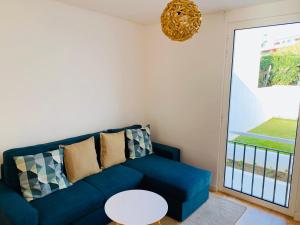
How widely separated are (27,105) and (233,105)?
8.52 feet

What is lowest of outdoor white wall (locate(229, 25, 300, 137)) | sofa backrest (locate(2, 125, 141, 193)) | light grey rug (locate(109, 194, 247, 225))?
light grey rug (locate(109, 194, 247, 225))

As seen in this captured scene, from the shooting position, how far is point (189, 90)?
3.33m

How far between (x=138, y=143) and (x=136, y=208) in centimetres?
134

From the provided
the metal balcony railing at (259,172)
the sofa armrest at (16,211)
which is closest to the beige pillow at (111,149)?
the sofa armrest at (16,211)

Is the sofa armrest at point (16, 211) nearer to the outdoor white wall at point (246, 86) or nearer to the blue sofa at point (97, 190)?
the blue sofa at point (97, 190)

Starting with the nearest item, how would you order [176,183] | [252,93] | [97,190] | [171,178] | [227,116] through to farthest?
[97,190] < [176,183] < [171,178] < [252,93] < [227,116]

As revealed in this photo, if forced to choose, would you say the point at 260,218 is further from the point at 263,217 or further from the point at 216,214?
the point at 216,214

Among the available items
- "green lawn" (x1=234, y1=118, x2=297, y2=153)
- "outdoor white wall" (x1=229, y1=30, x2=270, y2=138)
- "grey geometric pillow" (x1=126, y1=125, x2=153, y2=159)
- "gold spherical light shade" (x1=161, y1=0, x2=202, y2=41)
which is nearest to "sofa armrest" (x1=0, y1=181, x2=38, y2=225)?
"grey geometric pillow" (x1=126, y1=125, x2=153, y2=159)

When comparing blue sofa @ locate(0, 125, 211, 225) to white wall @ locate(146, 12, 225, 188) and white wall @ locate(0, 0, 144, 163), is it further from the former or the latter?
white wall @ locate(146, 12, 225, 188)

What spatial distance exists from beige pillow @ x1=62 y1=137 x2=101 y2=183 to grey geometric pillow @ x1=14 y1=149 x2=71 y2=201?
11cm

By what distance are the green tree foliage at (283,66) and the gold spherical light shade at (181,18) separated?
5.15ft

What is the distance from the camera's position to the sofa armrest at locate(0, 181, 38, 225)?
1.73 metres

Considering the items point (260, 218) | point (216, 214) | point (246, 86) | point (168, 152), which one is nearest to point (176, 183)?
point (216, 214)

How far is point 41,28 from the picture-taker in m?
2.51
